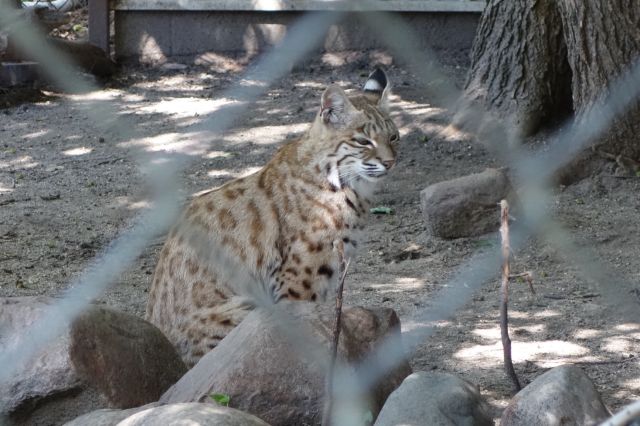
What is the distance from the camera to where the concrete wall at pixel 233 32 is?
382 inches

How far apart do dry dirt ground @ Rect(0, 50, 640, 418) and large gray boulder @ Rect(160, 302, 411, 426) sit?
594 mm

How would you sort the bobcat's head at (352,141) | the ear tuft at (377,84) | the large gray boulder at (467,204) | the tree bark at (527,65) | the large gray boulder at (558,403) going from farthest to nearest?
the tree bark at (527,65), the large gray boulder at (467,204), the ear tuft at (377,84), the bobcat's head at (352,141), the large gray boulder at (558,403)

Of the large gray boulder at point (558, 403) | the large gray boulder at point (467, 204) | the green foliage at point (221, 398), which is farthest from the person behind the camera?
the large gray boulder at point (467, 204)

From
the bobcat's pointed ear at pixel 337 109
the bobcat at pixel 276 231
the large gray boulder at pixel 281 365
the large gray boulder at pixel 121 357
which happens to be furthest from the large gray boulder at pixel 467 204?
the large gray boulder at pixel 121 357

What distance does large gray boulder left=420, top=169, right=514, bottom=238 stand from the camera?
19.7 feet

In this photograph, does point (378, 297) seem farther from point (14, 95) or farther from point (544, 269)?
point (14, 95)

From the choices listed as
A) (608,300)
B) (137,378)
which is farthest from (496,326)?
(137,378)

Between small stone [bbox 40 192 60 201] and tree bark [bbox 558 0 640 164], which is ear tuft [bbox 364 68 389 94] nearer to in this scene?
tree bark [bbox 558 0 640 164]

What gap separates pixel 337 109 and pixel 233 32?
5.39 metres

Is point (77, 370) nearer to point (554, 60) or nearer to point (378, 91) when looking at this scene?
point (378, 91)

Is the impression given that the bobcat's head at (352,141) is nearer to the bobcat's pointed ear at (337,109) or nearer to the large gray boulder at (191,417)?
the bobcat's pointed ear at (337,109)

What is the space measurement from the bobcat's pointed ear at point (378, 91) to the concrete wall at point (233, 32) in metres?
4.52

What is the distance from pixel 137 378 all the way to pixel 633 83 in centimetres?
375

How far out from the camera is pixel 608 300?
4918 mm
